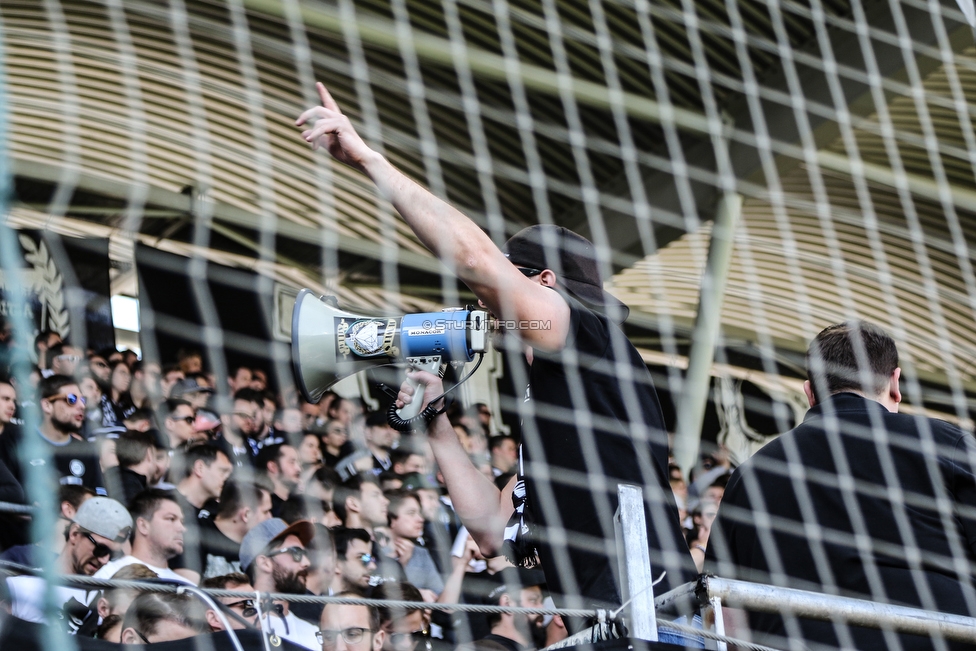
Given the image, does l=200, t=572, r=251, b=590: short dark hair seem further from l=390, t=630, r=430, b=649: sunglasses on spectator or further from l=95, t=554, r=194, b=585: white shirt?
l=390, t=630, r=430, b=649: sunglasses on spectator

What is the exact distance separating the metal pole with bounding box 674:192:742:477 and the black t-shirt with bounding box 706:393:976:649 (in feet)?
11.7

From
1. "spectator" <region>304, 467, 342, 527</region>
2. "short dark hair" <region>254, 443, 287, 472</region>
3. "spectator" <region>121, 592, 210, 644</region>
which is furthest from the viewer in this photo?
"short dark hair" <region>254, 443, 287, 472</region>

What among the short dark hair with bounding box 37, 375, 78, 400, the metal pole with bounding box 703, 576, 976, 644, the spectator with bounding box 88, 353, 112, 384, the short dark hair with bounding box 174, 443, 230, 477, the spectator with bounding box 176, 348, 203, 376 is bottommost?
the metal pole with bounding box 703, 576, 976, 644

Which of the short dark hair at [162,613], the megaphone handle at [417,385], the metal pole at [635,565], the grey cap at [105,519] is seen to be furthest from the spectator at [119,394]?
the metal pole at [635,565]

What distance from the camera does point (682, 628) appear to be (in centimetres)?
138

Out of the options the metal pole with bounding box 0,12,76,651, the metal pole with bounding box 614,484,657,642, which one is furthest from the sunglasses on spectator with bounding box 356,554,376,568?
the metal pole with bounding box 0,12,76,651

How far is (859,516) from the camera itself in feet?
6.11

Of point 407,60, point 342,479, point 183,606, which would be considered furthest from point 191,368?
point 183,606

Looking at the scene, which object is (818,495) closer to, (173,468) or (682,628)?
(682,628)

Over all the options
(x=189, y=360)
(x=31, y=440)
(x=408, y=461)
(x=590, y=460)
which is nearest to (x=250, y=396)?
(x=189, y=360)

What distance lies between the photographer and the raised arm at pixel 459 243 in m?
1.55

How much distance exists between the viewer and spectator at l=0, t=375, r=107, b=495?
11.0 feet

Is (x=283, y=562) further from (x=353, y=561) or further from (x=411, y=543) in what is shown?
(x=411, y=543)

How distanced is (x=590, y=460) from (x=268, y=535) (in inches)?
72.2
